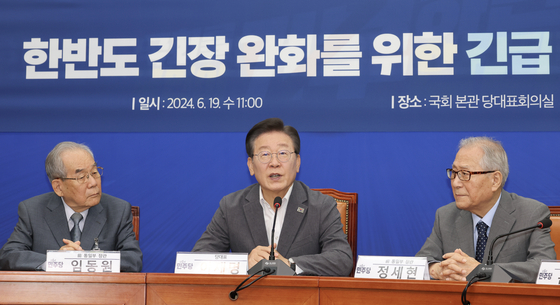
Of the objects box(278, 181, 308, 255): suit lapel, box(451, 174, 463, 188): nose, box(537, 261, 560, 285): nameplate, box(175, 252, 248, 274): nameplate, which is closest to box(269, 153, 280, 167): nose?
box(278, 181, 308, 255): suit lapel

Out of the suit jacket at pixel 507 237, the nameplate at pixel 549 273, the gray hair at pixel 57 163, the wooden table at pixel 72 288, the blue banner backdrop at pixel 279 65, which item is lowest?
the wooden table at pixel 72 288

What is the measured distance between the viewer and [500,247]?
202 cm

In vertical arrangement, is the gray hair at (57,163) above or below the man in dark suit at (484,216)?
above

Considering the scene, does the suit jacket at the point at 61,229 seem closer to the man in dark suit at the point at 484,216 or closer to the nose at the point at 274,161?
the nose at the point at 274,161

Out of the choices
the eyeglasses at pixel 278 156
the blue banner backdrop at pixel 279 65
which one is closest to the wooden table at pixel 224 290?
the eyeglasses at pixel 278 156

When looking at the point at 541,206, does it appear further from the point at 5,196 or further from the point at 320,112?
the point at 5,196

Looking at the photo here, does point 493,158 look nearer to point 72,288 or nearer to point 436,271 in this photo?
point 436,271

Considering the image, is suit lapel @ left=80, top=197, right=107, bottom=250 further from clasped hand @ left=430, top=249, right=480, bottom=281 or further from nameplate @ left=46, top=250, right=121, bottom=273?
clasped hand @ left=430, top=249, right=480, bottom=281

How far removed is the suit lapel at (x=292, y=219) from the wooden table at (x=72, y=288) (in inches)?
31.9

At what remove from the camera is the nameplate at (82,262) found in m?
1.61

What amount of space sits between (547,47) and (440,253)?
157cm

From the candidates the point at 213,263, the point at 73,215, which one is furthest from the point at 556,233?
the point at 73,215

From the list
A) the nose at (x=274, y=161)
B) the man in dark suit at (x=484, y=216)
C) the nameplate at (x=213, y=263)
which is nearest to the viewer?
the nameplate at (x=213, y=263)

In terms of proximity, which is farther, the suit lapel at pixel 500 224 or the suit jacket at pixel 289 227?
the suit jacket at pixel 289 227
